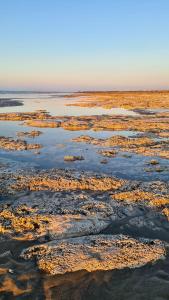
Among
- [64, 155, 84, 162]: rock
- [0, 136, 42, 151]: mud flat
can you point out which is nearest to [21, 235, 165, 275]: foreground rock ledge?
[64, 155, 84, 162]: rock

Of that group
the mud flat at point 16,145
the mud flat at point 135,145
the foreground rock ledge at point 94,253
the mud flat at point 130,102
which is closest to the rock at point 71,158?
the mud flat at point 135,145

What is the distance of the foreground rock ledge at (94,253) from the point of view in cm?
770

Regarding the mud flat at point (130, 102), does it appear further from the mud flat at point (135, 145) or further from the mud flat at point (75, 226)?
the mud flat at point (75, 226)

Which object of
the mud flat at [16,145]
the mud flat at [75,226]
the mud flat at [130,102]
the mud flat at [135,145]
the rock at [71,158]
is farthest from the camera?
the mud flat at [130,102]

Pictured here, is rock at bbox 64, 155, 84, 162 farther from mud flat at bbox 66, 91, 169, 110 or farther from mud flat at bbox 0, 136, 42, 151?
mud flat at bbox 66, 91, 169, 110

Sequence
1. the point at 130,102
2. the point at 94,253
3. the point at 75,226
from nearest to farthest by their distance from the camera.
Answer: the point at 94,253, the point at 75,226, the point at 130,102

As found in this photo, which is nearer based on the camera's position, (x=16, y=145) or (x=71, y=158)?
(x=71, y=158)

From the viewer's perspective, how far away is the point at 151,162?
16.6 m

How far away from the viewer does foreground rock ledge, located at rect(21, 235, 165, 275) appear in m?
7.70

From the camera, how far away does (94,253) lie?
26.7 feet

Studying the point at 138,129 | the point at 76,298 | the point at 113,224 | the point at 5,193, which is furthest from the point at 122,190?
the point at 138,129

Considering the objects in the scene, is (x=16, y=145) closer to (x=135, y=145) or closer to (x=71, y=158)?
(x=71, y=158)

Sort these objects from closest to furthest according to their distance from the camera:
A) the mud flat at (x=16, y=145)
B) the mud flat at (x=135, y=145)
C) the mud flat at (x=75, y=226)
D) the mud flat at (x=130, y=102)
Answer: the mud flat at (x=75, y=226)
the mud flat at (x=135, y=145)
the mud flat at (x=16, y=145)
the mud flat at (x=130, y=102)

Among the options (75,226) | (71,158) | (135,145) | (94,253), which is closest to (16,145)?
(71,158)
